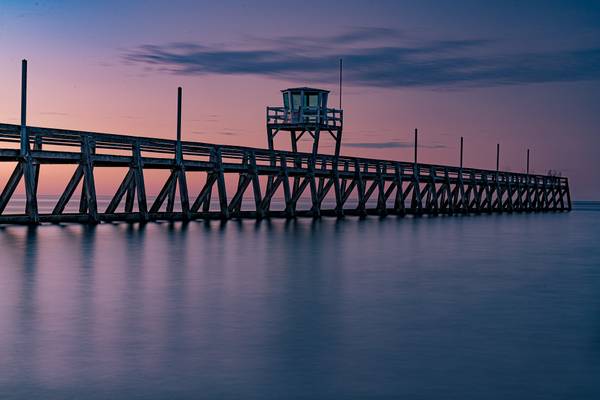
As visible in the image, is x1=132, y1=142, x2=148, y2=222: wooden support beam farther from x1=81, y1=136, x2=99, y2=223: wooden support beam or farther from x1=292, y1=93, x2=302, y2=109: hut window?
x1=292, y1=93, x2=302, y2=109: hut window

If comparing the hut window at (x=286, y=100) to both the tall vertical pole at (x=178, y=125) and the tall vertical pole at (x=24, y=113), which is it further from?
the tall vertical pole at (x=24, y=113)

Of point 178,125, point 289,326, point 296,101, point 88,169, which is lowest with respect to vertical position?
point 289,326

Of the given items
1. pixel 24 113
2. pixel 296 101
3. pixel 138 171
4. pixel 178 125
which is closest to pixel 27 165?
pixel 24 113

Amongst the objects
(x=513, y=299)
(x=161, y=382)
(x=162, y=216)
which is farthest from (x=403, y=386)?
(x=162, y=216)

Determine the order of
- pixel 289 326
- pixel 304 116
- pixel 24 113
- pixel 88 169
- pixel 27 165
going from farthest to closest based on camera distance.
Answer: pixel 304 116 → pixel 88 169 → pixel 24 113 → pixel 27 165 → pixel 289 326

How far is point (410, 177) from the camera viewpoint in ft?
170

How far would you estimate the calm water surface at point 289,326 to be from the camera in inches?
222

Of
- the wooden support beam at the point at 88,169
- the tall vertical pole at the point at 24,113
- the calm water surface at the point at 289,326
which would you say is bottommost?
the calm water surface at the point at 289,326

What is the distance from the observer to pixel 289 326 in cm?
805

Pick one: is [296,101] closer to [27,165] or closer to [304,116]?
[304,116]

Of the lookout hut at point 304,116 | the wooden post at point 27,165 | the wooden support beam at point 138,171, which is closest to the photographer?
the wooden post at point 27,165

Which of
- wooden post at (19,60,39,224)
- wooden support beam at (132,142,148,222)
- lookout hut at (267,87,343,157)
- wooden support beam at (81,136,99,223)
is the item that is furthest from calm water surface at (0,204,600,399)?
lookout hut at (267,87,343,157)

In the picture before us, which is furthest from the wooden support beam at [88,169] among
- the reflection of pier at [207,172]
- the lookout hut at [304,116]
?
the lookout hut at [304,116]

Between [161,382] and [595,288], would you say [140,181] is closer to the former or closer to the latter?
[595,288]
